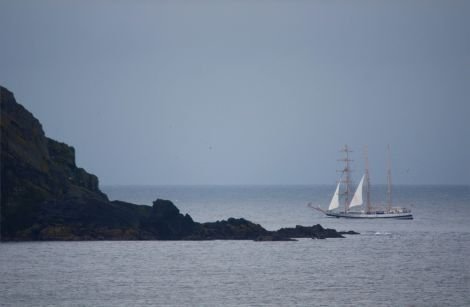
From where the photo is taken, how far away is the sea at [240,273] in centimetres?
6531

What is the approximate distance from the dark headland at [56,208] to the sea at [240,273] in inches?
75.0

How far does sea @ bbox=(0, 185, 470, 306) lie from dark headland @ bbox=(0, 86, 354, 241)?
6.25 feet

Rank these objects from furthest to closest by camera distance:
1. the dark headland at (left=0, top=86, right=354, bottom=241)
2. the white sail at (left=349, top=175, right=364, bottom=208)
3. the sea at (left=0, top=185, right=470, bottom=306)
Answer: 1. the white sail at (left=349, top=175, right=364, bottom=208)
2. the dark headland at (left=0, top=86, right=354, bottom=241)
3. the sea at (left=0, top=185, right=470, bottom=306)

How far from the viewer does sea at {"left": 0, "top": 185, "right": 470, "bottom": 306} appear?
2571 inches

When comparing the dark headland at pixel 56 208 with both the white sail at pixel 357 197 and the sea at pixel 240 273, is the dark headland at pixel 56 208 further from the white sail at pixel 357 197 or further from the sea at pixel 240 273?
the white sail at pixel 357 197

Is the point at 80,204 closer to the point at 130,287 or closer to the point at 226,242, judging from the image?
the point at 226,242

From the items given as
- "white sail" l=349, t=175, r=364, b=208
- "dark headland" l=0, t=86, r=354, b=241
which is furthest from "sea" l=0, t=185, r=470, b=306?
"white sail" l=349, t=175, r=364, b=208

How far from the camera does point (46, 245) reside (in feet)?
314

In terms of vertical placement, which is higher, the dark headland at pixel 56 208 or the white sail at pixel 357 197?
the white sail at pixel 357 197

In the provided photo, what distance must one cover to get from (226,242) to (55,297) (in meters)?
40.4

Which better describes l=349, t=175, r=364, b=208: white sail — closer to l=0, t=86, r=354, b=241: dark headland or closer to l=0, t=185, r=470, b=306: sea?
l=0, t=185, r=470, b=306: sea

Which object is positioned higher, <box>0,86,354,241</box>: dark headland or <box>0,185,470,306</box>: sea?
<box>0,86,354,241</box>: dark headland

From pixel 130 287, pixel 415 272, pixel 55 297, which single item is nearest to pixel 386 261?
pixel 415 272

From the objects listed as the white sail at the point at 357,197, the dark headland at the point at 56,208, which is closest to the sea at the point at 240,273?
the dark headland at the point at 56,208
